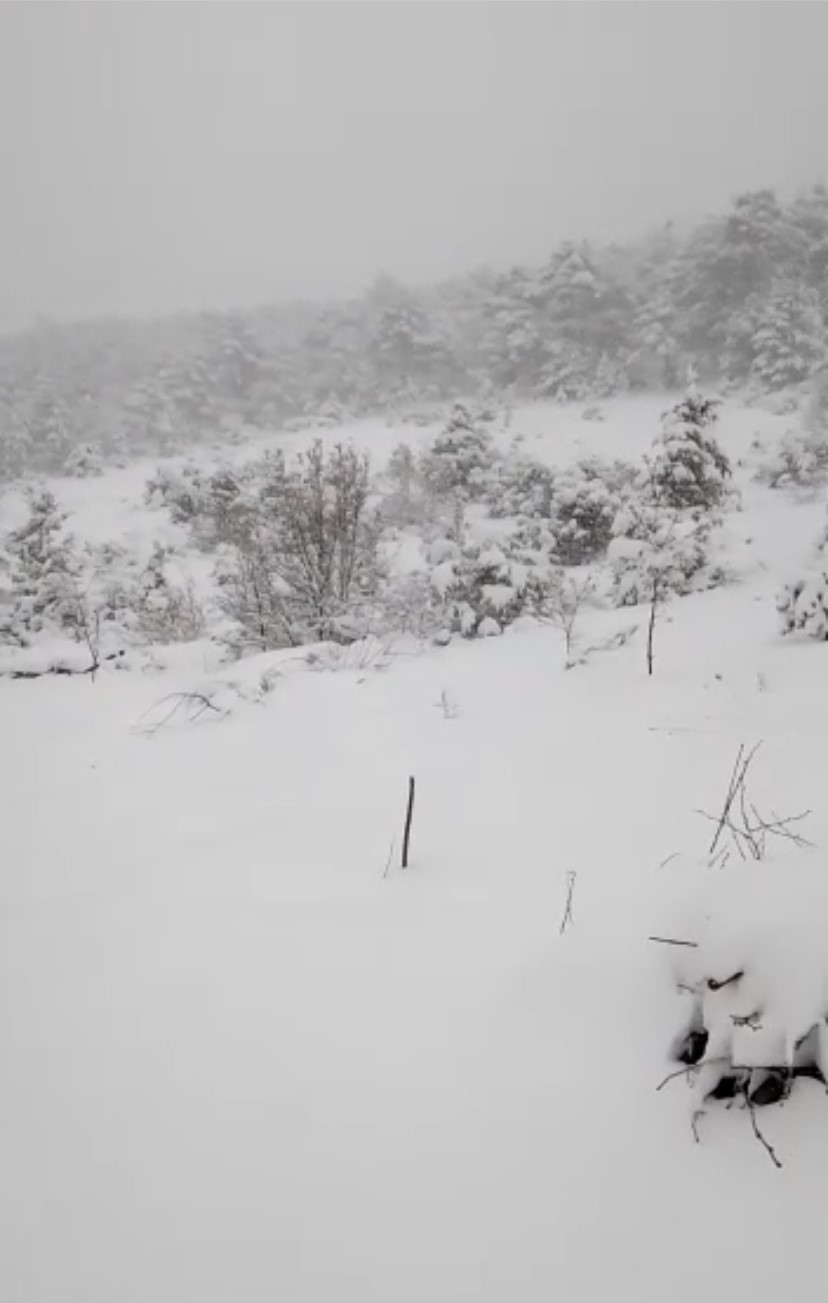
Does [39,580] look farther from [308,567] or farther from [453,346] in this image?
[453,346]

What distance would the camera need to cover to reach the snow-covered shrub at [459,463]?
1947cm

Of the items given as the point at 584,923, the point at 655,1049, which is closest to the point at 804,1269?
the point at 655,1049

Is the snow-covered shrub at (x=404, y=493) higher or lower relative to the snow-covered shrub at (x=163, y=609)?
higher

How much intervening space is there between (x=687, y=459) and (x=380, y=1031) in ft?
29.5

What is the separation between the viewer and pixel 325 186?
142375 mm

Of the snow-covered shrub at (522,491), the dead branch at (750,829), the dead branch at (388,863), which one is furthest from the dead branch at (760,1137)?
the snow-covered shrub at (522,491)

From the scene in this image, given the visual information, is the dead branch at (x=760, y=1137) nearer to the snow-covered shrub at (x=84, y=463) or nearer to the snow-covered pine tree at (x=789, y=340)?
the snow-covered pine tree at (x=789, y=340)

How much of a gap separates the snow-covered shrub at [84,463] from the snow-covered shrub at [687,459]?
938 inches

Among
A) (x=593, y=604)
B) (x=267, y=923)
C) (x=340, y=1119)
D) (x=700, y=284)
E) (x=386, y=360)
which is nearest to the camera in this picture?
(x=340, y=1119)

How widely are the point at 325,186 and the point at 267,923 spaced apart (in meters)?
175

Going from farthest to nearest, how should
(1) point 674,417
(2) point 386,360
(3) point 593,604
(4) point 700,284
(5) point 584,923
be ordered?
1. (2) point 386,360
2. (4) point 700,284
3. (3) point 593,604
4. (1) point 674,417
5. (5) point 584,923

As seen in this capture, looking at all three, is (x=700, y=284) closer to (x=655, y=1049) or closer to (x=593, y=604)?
(x=593, y=604)

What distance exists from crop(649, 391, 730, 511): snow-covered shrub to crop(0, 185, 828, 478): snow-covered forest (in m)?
16.9

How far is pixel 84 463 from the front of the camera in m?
26.5
